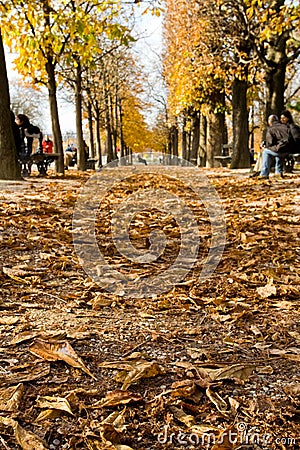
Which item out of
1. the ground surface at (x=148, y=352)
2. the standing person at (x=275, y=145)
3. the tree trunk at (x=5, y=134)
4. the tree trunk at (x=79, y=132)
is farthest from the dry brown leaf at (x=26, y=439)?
A: the tree trunk at (x=79, y=132)

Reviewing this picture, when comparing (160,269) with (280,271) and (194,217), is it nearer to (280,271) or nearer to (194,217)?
(280,271)

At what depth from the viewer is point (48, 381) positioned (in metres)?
2.29

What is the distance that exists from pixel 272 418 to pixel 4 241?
12.1 feet

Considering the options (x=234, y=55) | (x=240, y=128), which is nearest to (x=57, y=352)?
(x=240, y=128)

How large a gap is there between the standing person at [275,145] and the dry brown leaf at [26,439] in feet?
36.6

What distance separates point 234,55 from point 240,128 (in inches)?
105

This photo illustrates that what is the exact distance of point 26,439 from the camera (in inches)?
72.1

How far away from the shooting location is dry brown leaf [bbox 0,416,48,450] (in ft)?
5.89

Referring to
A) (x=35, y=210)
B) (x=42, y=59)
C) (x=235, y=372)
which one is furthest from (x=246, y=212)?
(x=42, y=59)

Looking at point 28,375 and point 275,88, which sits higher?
point 275,88

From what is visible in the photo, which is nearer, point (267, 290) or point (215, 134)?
point (267, 290)

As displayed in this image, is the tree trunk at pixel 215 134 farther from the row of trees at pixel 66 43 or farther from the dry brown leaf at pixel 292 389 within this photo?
the dry brown leaf at pixel 292 389

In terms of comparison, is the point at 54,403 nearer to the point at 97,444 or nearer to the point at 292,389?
the point at 97,444

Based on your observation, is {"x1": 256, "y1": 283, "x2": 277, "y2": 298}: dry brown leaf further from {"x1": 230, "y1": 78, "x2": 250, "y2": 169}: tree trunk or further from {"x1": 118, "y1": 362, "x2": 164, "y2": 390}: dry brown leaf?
{"x1": 230, "y1": 78, "x2": 250, "y2": 169}: tree trunk
